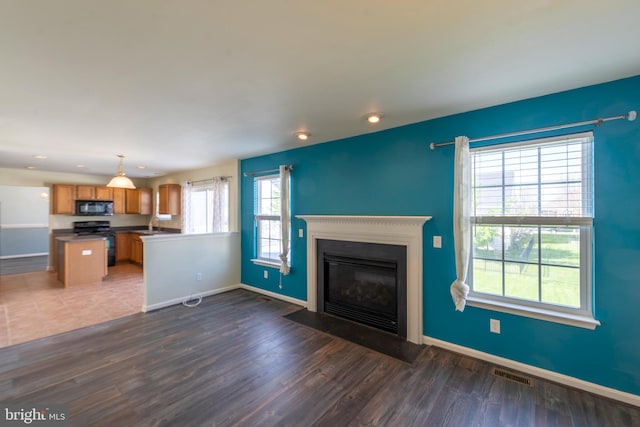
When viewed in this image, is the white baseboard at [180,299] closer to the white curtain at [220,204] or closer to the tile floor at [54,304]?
the tile floor at [54,304]

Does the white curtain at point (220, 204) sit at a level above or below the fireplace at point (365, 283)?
above

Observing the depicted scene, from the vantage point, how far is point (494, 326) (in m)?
2.61

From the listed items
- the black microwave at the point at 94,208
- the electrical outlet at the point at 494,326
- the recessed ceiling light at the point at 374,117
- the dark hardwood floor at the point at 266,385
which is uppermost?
the recessed ceiling light at the point at 374,117

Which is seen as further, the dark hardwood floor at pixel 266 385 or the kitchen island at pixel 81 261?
the kitchen island at pixel 81 261

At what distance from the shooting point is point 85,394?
2180 millimetres

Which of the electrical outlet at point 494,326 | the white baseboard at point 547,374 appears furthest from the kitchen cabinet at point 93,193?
the electrical outlet at point 494,326

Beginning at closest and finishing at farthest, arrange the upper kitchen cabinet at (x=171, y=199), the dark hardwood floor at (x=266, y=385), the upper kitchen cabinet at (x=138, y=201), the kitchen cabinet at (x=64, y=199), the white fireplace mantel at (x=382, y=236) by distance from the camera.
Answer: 1. the dark hardwood floor at (x=266, y=385)
2. the white fireplace mantel at (x=382, y=236)
3. the kitchen cabinet at (x=64, y=199)
4. the upper kitchen cabinet at (x=171, y=199)
5. the upper kitchen cabinet at (x=138, y=201)

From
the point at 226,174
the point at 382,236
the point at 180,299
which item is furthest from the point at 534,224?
the point at 226,174

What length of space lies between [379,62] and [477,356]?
2891 millimetres

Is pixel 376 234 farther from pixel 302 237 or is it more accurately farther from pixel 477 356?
pixel 477 356

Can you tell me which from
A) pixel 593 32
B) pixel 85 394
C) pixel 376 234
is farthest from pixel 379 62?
pixel 85 394

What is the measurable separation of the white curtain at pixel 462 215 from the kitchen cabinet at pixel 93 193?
28.1 ft

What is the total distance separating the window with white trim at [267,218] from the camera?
4672 mm

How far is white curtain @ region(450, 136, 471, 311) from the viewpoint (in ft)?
8.75
